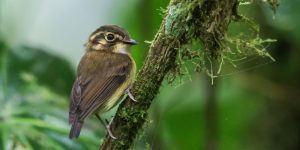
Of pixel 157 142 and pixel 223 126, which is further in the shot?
pixel 223 126

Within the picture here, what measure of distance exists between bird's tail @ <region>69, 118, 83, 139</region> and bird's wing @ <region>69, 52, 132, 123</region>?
0.04 meters

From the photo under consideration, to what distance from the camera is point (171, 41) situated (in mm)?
3113

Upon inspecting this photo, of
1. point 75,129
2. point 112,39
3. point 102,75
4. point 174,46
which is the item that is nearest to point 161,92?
point 112,39

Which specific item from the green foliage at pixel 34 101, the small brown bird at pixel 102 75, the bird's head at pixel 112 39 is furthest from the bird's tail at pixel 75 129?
the bird's head at pixel 112 39

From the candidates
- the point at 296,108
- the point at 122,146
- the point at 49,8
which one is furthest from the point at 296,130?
the point at 122,146

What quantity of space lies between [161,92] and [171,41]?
245 cm

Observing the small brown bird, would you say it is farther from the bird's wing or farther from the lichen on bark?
the lichen on bark

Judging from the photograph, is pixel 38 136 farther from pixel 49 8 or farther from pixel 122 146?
pixel 49 8

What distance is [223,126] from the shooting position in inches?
247

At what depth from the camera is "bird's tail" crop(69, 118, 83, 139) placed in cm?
406

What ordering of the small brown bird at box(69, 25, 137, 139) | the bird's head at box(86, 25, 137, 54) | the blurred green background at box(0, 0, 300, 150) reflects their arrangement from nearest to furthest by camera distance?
the small brown bird at box(69, 25, 137, 139)
the bird's head at box(86, 25, 137, 54)
the blurred green background at box(0, 0, 300, 150)

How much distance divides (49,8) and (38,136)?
2.41 m

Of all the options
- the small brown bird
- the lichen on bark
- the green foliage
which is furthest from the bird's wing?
the lichen on bark

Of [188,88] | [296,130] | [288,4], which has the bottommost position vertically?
[296,130]
